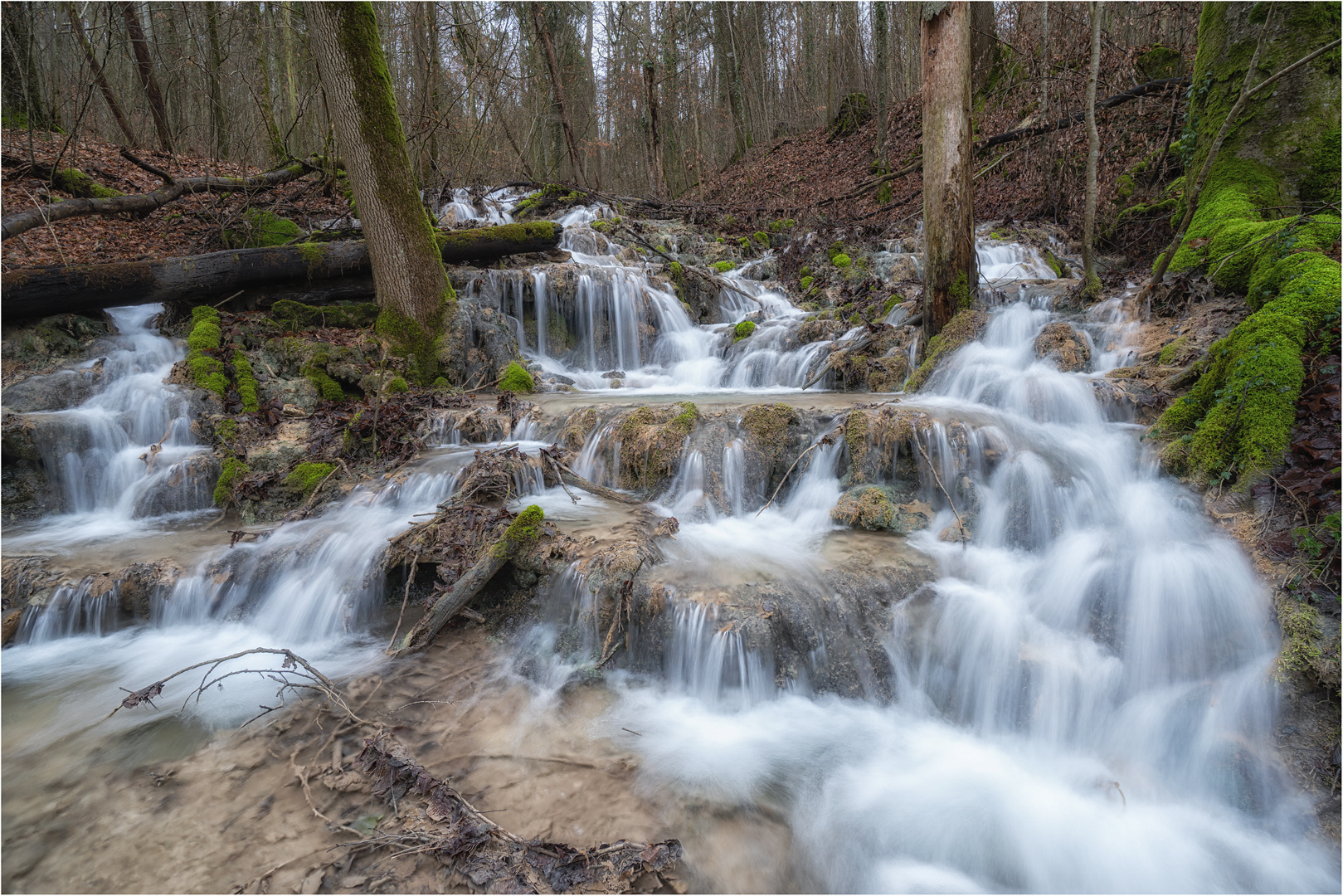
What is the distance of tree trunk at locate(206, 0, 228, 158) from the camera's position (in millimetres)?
14320

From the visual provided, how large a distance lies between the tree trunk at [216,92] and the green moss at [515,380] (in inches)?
460

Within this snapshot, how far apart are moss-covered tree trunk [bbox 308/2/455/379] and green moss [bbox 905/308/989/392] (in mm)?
6251

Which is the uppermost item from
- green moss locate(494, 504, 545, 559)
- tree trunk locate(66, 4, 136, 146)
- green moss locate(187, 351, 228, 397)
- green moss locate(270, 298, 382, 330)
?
tree trunk locate(66, 4, 136, 146)

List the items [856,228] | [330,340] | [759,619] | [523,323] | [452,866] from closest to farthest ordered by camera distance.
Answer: [452,866], [759,619], [330,340], [523,323], [856,228]

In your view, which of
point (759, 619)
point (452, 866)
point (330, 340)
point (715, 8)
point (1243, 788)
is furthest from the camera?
point (715, 8)

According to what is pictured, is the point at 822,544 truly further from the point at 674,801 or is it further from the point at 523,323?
the point at 523,323

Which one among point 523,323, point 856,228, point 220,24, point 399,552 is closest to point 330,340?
point 523,323

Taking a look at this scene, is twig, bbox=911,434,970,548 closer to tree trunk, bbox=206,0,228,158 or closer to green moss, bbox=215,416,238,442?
green moss, bbox=215,416,238,442

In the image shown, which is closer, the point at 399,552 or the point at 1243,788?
the point at 1243,788

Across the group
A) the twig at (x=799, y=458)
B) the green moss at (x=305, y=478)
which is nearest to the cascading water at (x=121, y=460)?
the green moss at (x=305, y=478)

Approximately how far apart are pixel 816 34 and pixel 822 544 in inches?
991

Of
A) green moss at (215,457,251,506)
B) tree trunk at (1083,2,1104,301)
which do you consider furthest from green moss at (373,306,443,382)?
tree trunk at (1083,2,1104,301)

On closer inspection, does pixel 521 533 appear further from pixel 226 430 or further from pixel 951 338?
pixel 951 338

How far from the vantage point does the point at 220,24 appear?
16453 mm
